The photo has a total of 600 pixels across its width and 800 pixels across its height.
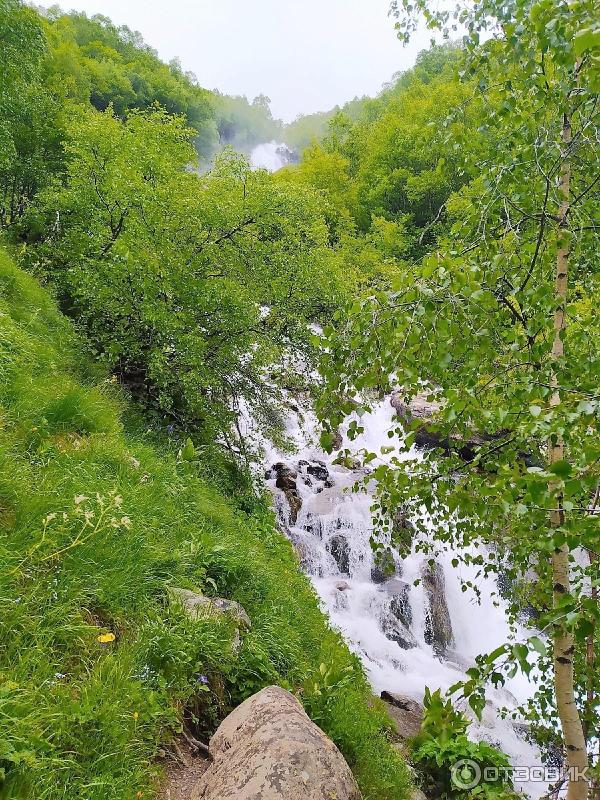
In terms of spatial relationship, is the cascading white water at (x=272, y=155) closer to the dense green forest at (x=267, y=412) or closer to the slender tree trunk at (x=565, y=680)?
the dense green forest at (x=267, y=412)

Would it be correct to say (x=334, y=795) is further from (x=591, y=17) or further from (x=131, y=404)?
(x=131, y=404)

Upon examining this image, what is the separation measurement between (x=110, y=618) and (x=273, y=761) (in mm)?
1399

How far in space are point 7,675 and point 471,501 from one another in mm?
2468

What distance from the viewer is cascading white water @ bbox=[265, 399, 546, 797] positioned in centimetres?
848

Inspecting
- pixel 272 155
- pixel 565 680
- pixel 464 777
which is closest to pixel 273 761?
pixel 464 777

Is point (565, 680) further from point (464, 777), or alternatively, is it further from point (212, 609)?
point (212, 609)

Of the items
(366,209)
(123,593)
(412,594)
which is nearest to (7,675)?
(123,593)

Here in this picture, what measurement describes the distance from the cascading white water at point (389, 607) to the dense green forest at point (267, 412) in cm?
148

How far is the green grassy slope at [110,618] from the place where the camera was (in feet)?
7.98

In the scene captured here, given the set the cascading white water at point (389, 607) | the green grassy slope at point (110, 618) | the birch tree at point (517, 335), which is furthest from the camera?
the cascading white water at point (389, 607)

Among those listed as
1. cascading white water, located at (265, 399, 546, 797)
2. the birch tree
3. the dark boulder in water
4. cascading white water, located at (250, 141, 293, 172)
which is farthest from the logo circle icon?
cascading white water, located at (250, 141, 293, 172)

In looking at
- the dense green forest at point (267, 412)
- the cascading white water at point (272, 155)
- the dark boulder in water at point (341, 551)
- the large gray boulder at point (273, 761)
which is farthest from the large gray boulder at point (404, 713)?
the cascading white water at point (272, 155)

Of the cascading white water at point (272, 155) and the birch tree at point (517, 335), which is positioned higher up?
the cascading white water at point (272, 155)

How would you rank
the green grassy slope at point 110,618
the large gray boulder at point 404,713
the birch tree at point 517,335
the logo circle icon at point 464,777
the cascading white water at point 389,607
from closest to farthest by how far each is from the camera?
the birch tree at point 517,335, the logo circle icon at point 464,777, the green grassy slope at point 110,618, the large gray boulder at point 404,713, the cascading white water at point 389,607
